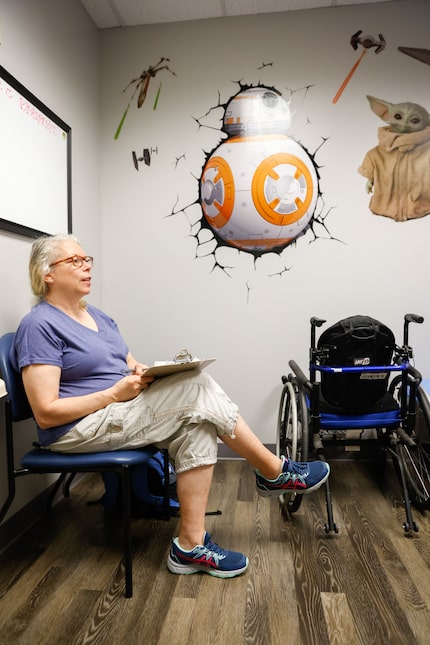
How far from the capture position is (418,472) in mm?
2018

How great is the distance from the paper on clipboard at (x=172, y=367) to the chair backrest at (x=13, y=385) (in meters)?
0.44

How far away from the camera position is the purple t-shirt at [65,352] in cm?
144

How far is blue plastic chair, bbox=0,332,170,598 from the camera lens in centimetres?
137

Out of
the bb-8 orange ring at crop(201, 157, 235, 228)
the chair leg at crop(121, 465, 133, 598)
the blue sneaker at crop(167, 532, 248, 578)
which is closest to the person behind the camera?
the chair leg at crop(121, 465, 133, 598)

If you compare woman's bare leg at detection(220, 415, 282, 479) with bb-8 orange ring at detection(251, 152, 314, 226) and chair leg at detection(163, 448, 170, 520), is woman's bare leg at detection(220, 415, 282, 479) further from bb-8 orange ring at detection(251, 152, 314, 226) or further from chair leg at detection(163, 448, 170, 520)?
bb-8 orange ring at detection(251, 152, 314, 226)

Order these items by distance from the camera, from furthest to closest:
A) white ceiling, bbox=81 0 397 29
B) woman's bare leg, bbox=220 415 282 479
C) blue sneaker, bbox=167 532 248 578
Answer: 1. white ceiling, bbox=81 0 397 29
2. woman's bare leg, bbox=220 415 282 479
3. blue sneaker, bbox=167 532 248 578

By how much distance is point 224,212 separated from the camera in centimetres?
249

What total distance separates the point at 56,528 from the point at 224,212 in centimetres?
174

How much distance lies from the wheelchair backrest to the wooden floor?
50 centimetres

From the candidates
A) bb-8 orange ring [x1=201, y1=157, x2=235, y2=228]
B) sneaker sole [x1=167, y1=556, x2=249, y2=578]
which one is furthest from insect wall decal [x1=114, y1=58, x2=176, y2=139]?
sneaker sole [x1=167, y1=556, x2=249, y2=578]

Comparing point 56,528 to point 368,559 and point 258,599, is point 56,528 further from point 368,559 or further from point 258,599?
point 368,559

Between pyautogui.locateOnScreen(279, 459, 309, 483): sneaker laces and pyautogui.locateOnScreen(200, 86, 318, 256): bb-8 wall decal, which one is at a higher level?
pyautogui.locateOnScreen(200, 86, 318, 256): bb-8 wall decal

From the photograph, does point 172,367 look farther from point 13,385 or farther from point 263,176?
point 263,176

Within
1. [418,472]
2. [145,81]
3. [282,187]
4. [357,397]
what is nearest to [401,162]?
[282,187]
